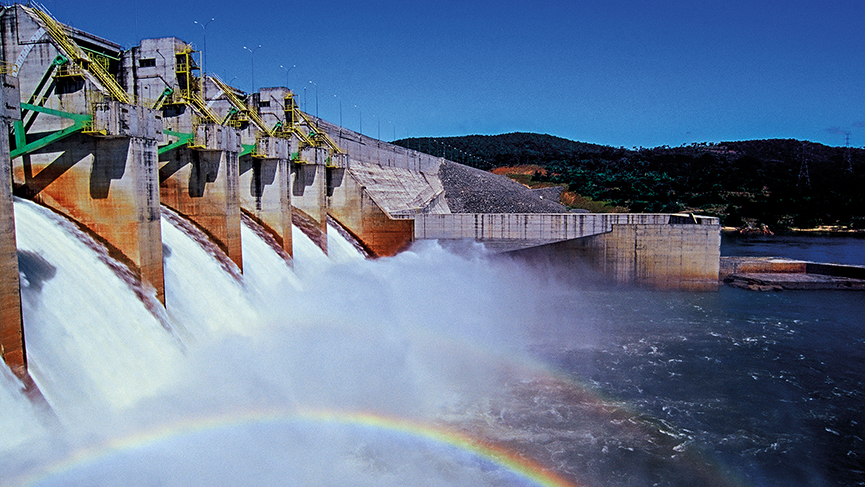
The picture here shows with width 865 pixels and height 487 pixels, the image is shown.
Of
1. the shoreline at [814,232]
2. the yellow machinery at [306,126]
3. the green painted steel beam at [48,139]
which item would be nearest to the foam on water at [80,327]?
the green painted steel beam at [48,139]

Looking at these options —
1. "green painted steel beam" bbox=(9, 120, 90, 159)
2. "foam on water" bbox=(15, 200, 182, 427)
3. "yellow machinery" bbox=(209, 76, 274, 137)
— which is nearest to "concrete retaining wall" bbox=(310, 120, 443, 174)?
"yellow machinery" bbox=(209, 76, 274, 137)

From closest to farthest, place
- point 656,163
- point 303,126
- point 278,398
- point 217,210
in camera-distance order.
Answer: point 278,398 < point 217,210 < point 303,126 < point 656,163

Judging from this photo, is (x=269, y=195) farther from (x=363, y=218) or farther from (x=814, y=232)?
(x=814, y=232)

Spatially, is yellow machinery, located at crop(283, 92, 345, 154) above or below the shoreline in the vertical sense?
above

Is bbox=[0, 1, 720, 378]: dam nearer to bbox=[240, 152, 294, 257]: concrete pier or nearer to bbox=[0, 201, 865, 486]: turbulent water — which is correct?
bbox=[240, 152, 294, 257]: concrete pier

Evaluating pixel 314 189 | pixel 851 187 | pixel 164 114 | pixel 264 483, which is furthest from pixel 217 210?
pixel 851 187

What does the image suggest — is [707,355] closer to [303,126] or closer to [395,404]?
[395,404]

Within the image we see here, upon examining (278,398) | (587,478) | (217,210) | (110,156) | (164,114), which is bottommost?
(587,478)
